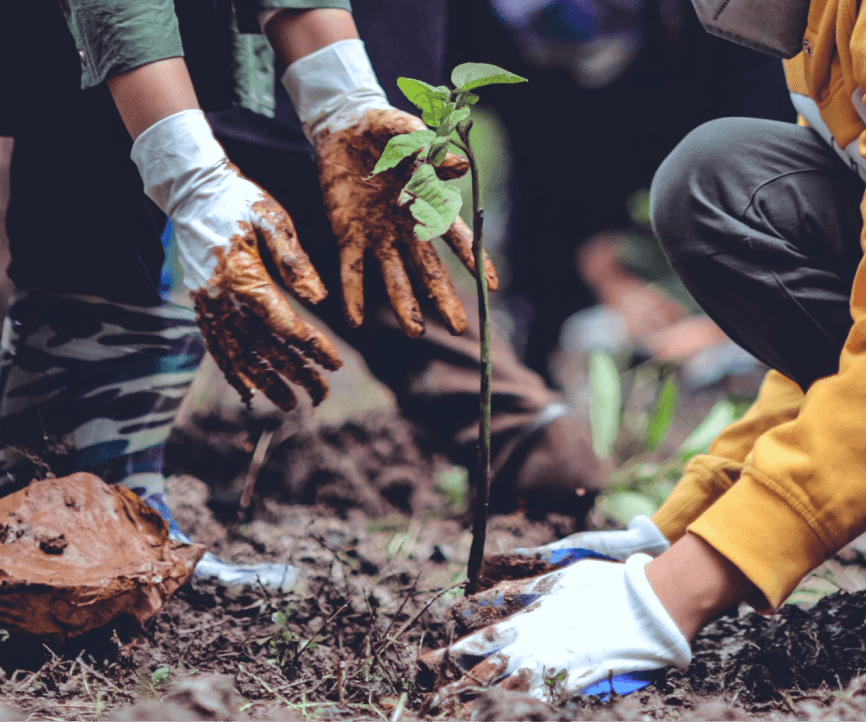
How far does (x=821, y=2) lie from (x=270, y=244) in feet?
2.69

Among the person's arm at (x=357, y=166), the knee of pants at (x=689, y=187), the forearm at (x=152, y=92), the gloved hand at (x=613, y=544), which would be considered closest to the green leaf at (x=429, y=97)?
the person's arm at (x=357, y=166)

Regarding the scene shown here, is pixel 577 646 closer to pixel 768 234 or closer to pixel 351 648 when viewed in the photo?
pixel 351 648

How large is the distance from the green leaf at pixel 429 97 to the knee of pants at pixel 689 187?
54 centimetres

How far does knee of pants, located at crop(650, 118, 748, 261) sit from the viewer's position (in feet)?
3.82

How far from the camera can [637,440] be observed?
2.14 m

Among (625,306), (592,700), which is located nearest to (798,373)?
(592,700)

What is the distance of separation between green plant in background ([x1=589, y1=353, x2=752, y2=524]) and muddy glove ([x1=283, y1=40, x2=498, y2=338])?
39.1 inches

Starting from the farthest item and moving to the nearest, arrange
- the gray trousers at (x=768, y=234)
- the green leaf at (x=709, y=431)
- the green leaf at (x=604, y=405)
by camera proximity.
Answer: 1. the green leaf at (x=604, y=405)
2. the green leaf at (x=709, y=431)
3. the gray trousers at (x=768, y=234)

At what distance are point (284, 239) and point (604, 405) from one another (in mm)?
1415

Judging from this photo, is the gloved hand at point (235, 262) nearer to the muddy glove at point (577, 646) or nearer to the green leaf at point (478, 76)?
the green leaf at point (478, 76)

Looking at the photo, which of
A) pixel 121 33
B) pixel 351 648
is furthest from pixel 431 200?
pixel 351 648

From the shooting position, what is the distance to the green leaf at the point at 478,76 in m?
0.81

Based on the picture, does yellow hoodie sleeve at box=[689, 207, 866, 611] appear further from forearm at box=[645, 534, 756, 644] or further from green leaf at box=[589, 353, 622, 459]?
green leaf at box=[589, 353, 622, 459]

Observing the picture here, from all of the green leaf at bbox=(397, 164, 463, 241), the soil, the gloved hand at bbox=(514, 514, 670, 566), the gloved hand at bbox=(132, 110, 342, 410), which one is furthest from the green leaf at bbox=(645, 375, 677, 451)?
the green leaf at bbox=(397, 164, 463, 241)
